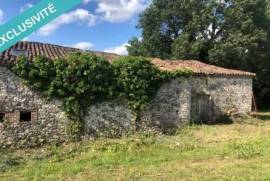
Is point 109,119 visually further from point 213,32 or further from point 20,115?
point 213,32

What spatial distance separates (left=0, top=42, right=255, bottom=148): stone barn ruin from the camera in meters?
14.3

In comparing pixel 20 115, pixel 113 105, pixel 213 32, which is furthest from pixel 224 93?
pixel 20 115

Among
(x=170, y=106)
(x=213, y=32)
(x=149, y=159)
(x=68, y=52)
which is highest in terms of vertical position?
(x=213, y=32)

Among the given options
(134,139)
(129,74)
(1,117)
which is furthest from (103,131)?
(1,117)

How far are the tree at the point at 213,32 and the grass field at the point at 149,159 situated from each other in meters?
14.7

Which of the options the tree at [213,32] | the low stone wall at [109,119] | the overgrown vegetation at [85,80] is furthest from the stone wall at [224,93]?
the tree at [213,32]

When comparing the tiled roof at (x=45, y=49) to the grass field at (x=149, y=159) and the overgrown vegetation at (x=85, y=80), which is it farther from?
the grass field at (x=149, y=159)

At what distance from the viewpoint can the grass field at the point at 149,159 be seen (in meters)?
10.6

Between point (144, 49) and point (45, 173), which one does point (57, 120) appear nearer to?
point (45, 173)

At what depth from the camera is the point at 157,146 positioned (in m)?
14.3

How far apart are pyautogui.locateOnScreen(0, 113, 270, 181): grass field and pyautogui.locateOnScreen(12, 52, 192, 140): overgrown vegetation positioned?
1448 millimetres

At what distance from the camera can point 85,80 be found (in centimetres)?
1532

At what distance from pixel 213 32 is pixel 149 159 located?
21.8 m

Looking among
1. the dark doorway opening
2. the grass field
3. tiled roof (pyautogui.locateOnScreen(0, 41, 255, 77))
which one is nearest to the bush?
the grass field
